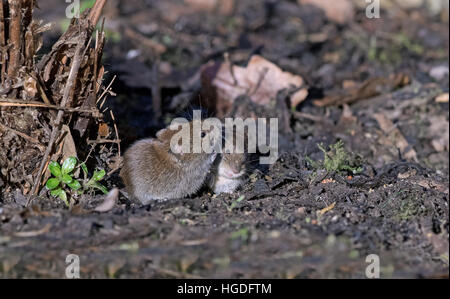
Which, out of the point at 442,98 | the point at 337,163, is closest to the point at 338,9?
the point at 442,98

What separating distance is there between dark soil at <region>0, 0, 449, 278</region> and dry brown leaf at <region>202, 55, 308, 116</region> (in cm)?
30

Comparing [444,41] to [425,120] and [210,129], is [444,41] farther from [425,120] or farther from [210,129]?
[210,129]

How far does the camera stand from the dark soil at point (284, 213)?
10.6ft

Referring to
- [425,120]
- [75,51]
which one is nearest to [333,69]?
[425,120]

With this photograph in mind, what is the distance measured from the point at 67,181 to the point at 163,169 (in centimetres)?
77

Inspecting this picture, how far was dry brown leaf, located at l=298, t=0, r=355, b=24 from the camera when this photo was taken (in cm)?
908

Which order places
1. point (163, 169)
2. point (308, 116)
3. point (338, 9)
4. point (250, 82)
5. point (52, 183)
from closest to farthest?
point (52, 183) < point (163, 169) < point (308, 116) < point (250, 82) < point (338, 9)

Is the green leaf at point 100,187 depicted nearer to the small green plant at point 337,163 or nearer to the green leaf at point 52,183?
the green leaf at point 52,183

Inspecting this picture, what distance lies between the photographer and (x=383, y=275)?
10.5 ft

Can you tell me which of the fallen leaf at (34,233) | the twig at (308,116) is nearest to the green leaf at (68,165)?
the fallen leaf at (34,233)

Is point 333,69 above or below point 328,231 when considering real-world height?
above

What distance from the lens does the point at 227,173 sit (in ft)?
15.0

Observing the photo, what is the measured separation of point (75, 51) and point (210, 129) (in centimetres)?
119

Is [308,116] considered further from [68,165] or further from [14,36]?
[14,36]
